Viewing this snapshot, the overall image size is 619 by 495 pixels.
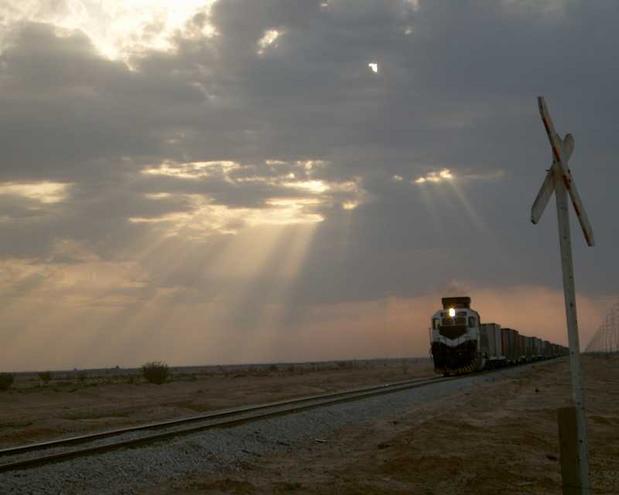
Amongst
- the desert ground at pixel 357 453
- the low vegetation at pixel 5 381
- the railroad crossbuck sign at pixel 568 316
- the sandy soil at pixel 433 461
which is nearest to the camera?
the railroad crossbuck sign at pixel 568 316

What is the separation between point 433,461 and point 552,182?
763 cm

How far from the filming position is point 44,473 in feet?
40.2

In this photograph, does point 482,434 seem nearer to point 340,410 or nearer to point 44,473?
point 340,410

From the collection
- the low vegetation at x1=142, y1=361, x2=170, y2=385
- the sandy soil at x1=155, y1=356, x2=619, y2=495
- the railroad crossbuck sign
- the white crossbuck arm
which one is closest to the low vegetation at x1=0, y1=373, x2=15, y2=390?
the low vegetation at x1=142, y1=361, x2=170, y2=385

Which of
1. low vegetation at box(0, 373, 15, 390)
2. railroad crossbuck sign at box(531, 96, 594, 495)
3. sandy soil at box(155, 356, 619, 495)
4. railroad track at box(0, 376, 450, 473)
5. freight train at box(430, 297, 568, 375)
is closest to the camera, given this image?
railroad crossbuck sign at box(531, 96, 594, 495)

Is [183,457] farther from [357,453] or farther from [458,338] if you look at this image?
[458,338]

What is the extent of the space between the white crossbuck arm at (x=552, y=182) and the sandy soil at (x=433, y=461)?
550 cm

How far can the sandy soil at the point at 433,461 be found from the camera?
1168cm

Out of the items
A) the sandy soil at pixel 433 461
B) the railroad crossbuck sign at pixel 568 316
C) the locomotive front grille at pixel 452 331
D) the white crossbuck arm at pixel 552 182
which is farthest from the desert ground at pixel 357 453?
the locomotive front grille at pixel 452 331

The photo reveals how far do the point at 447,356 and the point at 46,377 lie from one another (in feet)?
154

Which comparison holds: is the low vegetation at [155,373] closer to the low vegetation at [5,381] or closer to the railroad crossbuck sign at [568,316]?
the low vegetation at [5,381]

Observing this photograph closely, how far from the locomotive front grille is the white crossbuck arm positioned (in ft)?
132

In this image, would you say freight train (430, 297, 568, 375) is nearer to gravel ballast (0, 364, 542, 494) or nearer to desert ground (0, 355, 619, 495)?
desert ground (0, 355, 619, 495)

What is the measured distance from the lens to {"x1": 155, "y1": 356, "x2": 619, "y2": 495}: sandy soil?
1168cm
